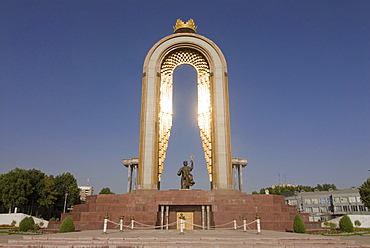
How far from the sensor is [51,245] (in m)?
9.19

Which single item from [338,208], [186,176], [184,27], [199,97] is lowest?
[338,208]

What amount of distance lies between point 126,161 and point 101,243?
1247 inches

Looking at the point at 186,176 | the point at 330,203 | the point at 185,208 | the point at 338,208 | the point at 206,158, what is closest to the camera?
the point at 185,208

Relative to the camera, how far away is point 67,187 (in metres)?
50.8

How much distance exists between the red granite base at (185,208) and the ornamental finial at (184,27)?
1640 centimetres

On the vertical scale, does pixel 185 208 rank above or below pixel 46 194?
below

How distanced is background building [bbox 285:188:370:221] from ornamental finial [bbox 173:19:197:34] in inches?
1574

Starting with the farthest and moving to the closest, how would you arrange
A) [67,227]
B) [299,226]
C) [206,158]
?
[206,158]
[299,226]
[67,227]

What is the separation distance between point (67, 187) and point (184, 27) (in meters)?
38.1

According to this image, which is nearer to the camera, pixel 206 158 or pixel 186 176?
pixel 186 176

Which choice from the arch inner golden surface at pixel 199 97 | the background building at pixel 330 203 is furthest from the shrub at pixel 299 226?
the background building at pixel 330 203

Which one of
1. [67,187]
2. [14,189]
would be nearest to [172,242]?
[14,189]

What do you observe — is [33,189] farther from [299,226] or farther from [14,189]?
[299,226]

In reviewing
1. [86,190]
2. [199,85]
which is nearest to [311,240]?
[199,85]
